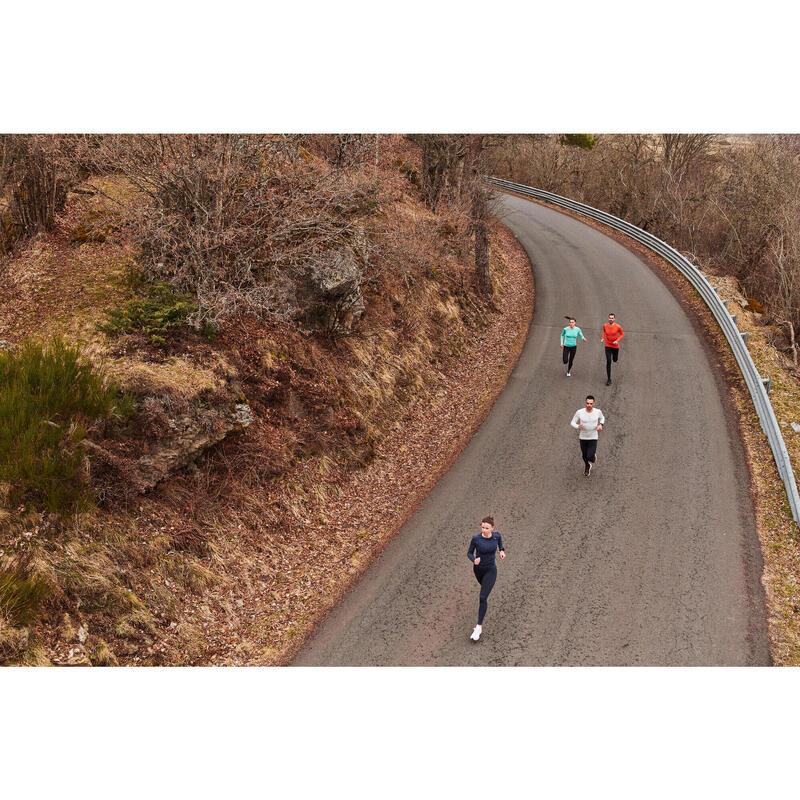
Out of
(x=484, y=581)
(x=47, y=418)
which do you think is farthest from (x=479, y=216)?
(x=47, y=418)

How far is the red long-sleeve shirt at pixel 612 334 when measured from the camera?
13250mm

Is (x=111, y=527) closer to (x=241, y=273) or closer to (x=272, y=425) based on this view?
(x=272, y=425)

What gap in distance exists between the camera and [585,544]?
30.9 feet

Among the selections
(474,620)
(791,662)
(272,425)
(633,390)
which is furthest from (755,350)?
(272,425)

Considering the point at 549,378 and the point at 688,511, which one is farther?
the point at 549,378

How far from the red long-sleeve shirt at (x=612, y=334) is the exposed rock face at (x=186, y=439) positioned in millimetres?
8399

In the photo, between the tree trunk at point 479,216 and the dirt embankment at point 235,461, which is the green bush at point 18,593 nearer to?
the dirt embankment at point 235,461

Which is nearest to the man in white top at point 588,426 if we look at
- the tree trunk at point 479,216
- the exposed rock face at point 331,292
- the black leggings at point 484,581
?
the black leggings at point 484,581

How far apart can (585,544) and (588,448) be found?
1953 mm

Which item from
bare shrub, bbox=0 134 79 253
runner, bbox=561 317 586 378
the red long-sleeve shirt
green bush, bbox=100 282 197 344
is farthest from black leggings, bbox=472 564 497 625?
bare shrub, bbox=0 134 79 253

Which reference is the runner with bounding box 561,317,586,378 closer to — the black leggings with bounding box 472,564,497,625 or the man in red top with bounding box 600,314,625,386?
the man in red top with bounding box 600,314,625,386

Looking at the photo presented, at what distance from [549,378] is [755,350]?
5.82 metres

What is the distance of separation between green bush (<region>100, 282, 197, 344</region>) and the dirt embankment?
184mm

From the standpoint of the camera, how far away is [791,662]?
24.8 feet
